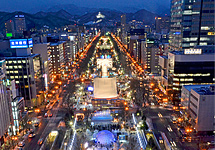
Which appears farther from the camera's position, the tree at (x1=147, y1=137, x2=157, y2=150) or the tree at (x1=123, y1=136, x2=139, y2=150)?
the tree at (x1=123, y1=136, x2=139, y2=150)

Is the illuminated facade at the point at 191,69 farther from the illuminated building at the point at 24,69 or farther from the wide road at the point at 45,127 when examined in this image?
the illuminated building at the point at 24,69

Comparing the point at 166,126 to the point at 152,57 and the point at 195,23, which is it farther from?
the point at 152,57

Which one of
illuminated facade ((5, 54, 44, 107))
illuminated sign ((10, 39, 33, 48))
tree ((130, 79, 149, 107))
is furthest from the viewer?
tree ((130, 79, 149, 107))

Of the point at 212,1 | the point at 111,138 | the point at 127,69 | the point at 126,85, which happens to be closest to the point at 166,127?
the point at 111,138

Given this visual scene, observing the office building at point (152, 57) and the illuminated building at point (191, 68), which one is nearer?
the illuminated building at point (191, 68)

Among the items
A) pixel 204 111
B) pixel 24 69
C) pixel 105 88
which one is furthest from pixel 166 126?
pixel 24 69

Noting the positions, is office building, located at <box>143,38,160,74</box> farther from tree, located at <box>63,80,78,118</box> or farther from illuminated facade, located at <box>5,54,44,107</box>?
illuminated facade, located at <box>5,54,44,107</box>

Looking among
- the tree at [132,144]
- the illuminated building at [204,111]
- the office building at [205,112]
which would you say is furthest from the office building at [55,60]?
the office building at [205,112]

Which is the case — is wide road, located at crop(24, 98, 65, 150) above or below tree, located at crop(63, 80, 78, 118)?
below

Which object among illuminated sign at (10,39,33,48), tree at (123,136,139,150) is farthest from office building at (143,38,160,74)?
tree at (123,136,139,150)
